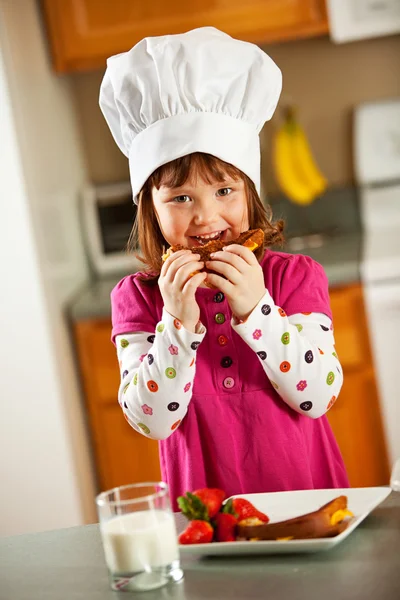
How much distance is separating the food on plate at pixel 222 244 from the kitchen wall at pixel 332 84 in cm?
192

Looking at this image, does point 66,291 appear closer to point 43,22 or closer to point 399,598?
point 43,22

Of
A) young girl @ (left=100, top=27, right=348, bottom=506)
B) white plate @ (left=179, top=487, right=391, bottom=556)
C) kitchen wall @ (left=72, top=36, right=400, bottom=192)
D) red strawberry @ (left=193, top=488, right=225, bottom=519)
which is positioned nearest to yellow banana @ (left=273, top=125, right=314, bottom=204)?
kitchen wall @ (left=72, top=36, right=400, bottom=192)

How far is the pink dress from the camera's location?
137 cm

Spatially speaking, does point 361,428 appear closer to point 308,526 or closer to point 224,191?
point 224,191

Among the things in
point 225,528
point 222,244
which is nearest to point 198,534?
point 225,528

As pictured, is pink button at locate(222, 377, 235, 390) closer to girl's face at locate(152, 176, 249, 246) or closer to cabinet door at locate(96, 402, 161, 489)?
girl's face at locate(152, 176, 249, 246)

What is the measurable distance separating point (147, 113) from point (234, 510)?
618 mm

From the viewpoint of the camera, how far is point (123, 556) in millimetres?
904

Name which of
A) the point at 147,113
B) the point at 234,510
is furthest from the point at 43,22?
the point at 234,510

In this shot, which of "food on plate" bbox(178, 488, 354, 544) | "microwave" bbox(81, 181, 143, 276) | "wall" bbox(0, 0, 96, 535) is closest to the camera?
"food on plate" bbox(178, 488, 354, 544)

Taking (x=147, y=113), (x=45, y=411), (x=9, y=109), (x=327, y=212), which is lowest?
(x=45, y=411)

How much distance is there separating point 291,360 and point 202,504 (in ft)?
1.10

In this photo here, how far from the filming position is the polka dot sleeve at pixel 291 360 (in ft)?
4.13

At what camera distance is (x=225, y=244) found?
1.31 m
